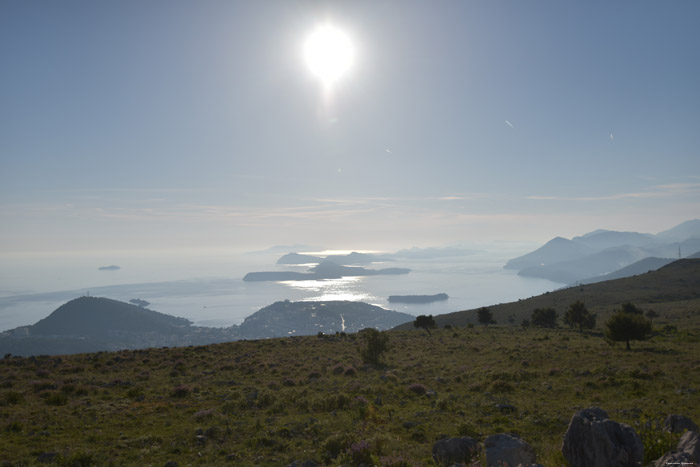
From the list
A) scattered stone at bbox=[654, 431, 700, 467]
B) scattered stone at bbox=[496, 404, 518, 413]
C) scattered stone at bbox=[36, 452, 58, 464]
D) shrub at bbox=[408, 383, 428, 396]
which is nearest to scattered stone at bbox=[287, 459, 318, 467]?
scattered stone at bbox=[36, 452, 58, 464]

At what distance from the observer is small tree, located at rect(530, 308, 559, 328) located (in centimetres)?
6762

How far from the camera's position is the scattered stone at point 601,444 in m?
7.67

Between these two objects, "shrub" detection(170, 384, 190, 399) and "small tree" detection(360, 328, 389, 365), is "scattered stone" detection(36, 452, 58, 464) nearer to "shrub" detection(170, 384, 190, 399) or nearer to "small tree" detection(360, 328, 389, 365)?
"shrub" detection(170, 384, 190, 399)

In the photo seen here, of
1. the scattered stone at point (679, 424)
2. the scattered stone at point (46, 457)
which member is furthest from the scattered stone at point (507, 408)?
the scattered stone at point (46, 457)

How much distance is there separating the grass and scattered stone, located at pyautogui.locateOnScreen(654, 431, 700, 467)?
37.0 inches

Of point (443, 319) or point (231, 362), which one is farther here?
point (443, 319)

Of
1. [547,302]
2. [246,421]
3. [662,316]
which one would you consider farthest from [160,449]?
[547,302]

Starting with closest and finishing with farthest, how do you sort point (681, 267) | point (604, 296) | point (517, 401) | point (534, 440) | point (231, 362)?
point (534, 440)
point (517, 401)
point (231, 362)
point (604, 296)
point (681, 267)

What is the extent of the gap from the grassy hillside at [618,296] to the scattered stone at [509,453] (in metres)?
81.2

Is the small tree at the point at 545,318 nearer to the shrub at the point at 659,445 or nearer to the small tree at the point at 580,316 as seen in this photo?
the small tree at the point at 580,316

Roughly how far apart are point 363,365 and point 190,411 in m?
16.3

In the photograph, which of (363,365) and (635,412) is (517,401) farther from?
(363,365)

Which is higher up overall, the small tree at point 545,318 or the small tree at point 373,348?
the small tree at point 373,348

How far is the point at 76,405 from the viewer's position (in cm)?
1916
